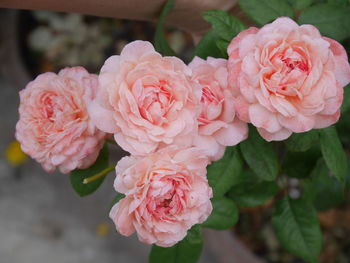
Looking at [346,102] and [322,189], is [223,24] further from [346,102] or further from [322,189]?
[322,189]

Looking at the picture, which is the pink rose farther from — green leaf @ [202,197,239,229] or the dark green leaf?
green leaf @ [202,197,239,229]

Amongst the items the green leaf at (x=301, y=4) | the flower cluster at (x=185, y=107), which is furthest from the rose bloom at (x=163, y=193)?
the green leaf at (x=301, y=4)

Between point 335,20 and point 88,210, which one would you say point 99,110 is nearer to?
point 335,20

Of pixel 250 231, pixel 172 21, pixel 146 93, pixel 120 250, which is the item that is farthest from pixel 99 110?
pixel 120 250

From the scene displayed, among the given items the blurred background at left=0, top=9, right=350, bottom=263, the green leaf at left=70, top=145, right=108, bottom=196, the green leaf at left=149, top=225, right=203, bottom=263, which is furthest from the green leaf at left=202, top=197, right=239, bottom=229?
the blurred background at left=0, top=9, right=350, bottom=263

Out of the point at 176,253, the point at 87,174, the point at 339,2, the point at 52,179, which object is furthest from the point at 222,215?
the point at 52,179

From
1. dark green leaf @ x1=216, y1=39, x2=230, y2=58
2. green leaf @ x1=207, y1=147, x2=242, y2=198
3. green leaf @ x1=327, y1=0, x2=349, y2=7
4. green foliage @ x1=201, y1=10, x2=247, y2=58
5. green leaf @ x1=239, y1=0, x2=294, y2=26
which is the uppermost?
green leaf @ x1=327, y1=0, x2=349, y2=7

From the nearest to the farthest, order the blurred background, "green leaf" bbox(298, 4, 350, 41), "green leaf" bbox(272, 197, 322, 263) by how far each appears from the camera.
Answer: "green leaf" bbox(298, 4, 350, 41) < "green leaf" bbox(272, 197, 322, 263) < the blurred background
